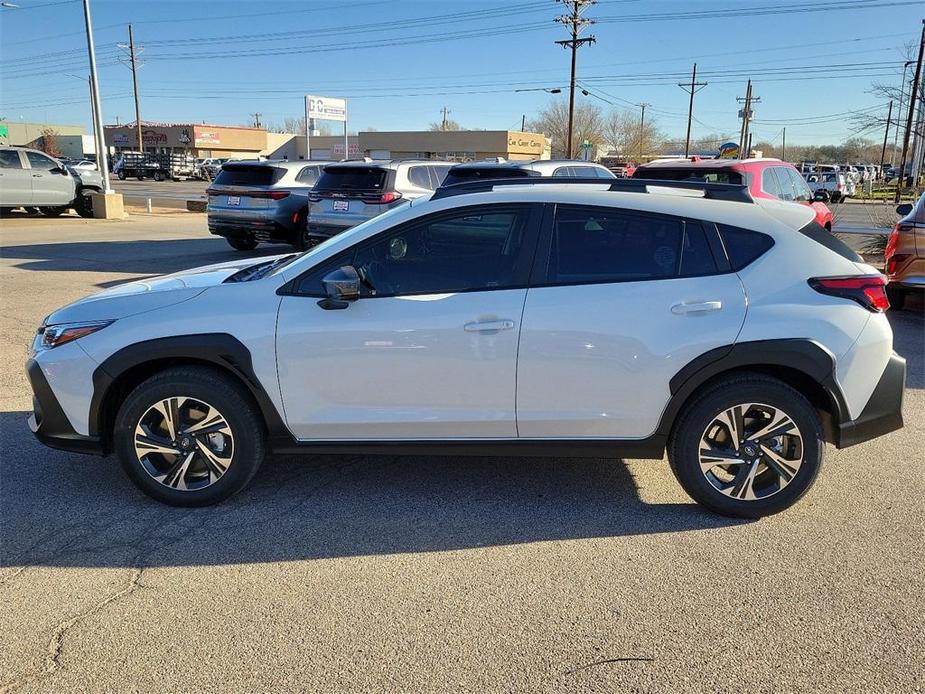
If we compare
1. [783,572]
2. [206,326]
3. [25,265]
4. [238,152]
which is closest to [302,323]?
[206,326]

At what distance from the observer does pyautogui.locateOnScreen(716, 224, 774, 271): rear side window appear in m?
3.72

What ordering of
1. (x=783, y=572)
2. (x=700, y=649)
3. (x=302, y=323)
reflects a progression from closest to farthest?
1. (x=700, y=649)
2. (x=783, y=572)
3. (x=302, y=323)

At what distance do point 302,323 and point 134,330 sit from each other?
2.86ft

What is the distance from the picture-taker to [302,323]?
12.2 ft

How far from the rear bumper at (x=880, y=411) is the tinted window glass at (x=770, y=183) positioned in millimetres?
6600

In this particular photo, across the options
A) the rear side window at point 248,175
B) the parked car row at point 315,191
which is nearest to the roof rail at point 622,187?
the parked car row at point 315,191

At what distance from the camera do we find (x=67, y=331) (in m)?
3.87

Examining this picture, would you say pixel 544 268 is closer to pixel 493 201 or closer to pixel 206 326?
pixel 493 201

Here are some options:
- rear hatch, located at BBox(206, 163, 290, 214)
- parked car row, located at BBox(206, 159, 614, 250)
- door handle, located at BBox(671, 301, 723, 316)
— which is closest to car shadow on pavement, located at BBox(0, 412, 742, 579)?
door handle, located at BBox(671, 301, 723, 316)

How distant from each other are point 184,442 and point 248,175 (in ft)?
34.2

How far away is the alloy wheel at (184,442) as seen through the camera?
12.5 feet

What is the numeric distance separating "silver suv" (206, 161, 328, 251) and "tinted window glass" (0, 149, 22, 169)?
31.2 ft

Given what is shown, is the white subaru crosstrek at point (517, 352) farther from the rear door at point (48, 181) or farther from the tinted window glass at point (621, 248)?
the rear door at point (48, 181)

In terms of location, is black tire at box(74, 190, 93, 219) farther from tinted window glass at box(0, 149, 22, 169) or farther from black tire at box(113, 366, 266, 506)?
black tire at box(113, 366, 266, 506)
